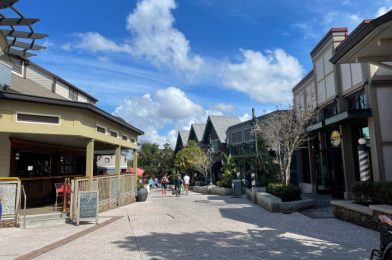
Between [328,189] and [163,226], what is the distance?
41.1 feet

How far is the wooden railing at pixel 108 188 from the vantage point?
1248 cm

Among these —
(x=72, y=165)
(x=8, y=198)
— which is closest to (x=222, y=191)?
(x=72, y=165)

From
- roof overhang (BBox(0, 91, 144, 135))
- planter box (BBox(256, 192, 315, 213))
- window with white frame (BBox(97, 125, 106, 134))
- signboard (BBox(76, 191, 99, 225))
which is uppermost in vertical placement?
roof overhang (BBox(0, 91, 144, 135))

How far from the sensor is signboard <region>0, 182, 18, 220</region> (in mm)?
11203

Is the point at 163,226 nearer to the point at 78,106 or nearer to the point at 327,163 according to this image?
the point at 78,106

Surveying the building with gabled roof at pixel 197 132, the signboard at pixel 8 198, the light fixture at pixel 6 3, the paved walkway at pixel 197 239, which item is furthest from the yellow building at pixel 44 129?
the building with gabled roof at pixel 197 132

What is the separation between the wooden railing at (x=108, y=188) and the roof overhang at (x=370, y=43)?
10.0 meters

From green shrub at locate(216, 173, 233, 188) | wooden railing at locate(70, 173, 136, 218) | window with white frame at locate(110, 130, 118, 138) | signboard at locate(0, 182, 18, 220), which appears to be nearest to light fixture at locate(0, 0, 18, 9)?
signboard at locate(0, 182, 18, 220)

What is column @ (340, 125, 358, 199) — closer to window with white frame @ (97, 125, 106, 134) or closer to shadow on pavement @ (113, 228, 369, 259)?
shadow on pavement @ (113, 228, 369, 259)

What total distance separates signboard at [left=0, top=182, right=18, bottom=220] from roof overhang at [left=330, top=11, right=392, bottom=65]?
447 inches

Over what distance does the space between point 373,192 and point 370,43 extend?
456cm

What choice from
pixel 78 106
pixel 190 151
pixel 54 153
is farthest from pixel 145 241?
pixel 190 151

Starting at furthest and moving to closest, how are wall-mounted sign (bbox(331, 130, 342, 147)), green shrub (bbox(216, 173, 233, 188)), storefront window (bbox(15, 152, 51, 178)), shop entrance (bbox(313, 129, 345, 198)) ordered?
green shrub (bbox(216, 173, 233, 188)), shop entrance (bbox(313, 129, 345, 198)), wall-mounted sign (bbox(331, 130, 342, 147)), storefront window (bbox(15, 152, 51, 178))

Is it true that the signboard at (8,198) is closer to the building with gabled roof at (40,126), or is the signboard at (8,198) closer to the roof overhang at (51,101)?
the building with gabled roof at (40,126)
